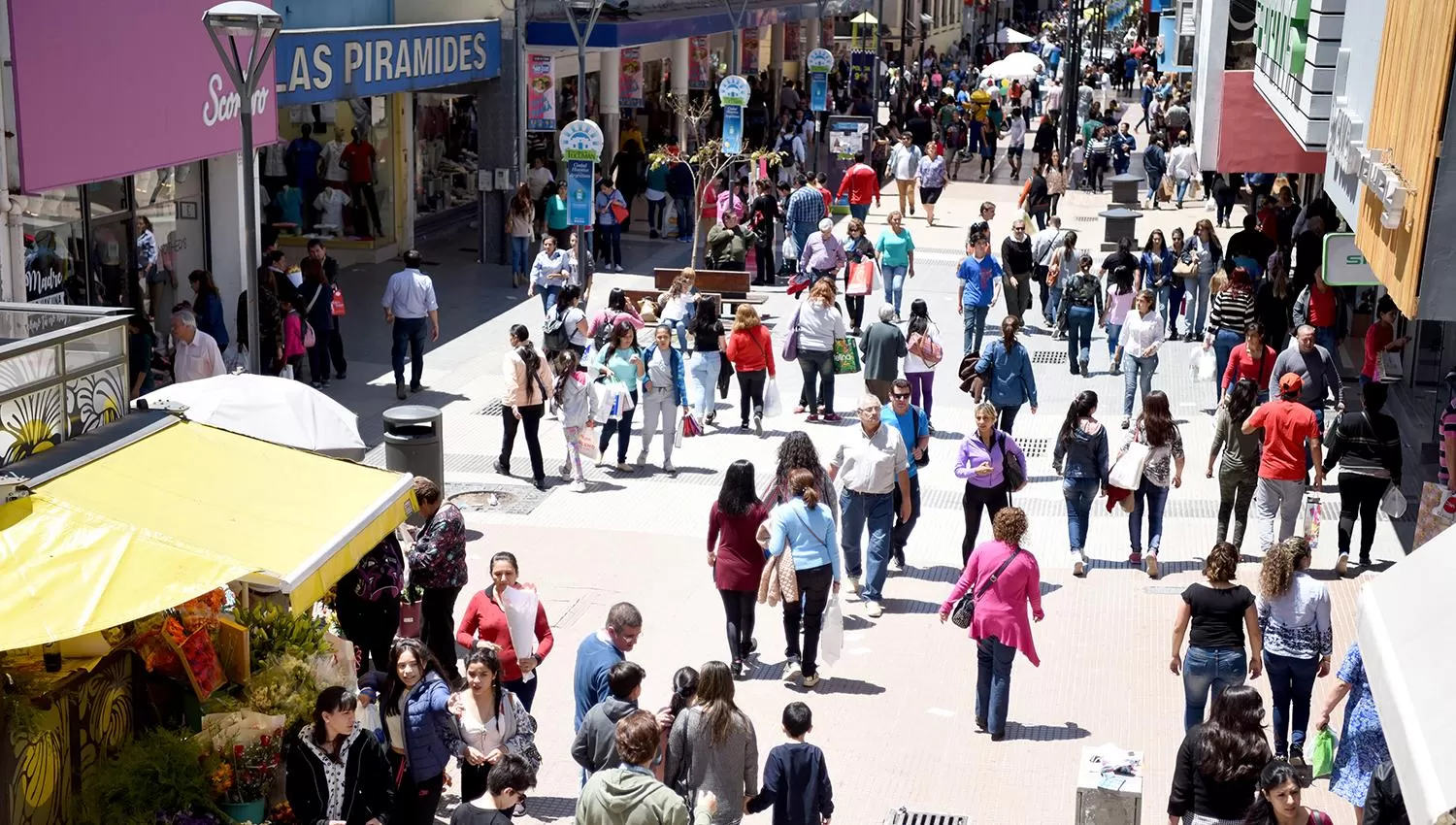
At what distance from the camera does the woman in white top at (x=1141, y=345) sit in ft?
56.3

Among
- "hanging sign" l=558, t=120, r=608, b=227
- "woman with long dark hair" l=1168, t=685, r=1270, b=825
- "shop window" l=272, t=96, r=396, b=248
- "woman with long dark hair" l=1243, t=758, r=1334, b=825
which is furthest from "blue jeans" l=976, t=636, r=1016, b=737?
"shop window" l=272, t=96, r=396, b=248

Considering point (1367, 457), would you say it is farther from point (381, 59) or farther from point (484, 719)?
point (381, 59)

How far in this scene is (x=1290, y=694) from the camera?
9.94 m

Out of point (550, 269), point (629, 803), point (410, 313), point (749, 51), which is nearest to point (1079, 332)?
point (550, 269)

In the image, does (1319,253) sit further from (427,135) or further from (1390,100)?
(427,135)

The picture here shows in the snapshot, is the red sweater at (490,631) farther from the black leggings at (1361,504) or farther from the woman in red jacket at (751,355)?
the woman in red jacket at (751,355)

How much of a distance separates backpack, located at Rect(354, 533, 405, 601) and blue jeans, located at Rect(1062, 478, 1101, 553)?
5495mm

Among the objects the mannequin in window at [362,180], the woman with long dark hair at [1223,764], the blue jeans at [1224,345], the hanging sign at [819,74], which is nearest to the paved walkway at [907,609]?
the blue jeans at [1224,345]

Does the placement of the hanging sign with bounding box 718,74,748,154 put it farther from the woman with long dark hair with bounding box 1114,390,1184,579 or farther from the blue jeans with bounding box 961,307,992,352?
the woman with long dark hair with bounding box 1114,390,1184,579

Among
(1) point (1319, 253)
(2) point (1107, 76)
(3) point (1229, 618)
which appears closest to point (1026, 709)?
(3) point (1229, 618)

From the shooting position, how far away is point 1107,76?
71812 millimetres

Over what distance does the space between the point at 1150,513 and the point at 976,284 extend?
6.70m

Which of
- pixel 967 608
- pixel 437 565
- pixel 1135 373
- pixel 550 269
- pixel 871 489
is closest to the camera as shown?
pixel 437 565

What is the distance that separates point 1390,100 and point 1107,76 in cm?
6263
